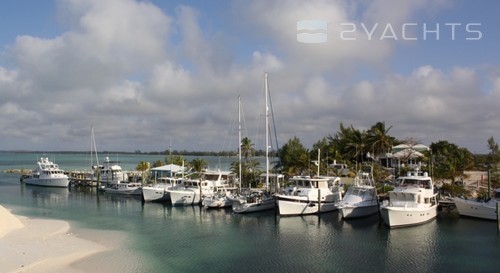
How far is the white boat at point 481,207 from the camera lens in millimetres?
39719

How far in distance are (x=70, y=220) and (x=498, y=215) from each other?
1635 inches

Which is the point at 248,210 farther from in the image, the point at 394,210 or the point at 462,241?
the point at 462,241

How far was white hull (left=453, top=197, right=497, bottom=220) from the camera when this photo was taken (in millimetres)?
39781

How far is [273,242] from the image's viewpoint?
3294cm

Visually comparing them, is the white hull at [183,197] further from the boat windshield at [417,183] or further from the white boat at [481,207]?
the white boat at [481,207]

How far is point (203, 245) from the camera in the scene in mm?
32156

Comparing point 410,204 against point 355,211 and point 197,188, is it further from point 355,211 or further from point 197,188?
point 197,188

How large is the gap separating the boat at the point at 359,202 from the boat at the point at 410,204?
273 cm

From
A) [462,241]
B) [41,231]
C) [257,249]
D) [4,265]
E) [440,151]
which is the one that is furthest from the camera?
[440,151]

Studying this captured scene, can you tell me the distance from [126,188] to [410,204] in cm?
4557

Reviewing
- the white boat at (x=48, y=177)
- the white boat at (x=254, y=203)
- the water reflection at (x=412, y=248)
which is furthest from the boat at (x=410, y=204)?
the white boat at (x=48, y=177)

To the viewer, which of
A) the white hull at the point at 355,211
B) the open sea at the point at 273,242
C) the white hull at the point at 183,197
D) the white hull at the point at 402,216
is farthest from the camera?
the white hull at the point at 183,197

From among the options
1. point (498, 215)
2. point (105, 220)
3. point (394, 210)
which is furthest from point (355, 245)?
point (105, 220)

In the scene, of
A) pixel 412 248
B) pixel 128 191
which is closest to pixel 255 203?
Result: pixel 412 248
